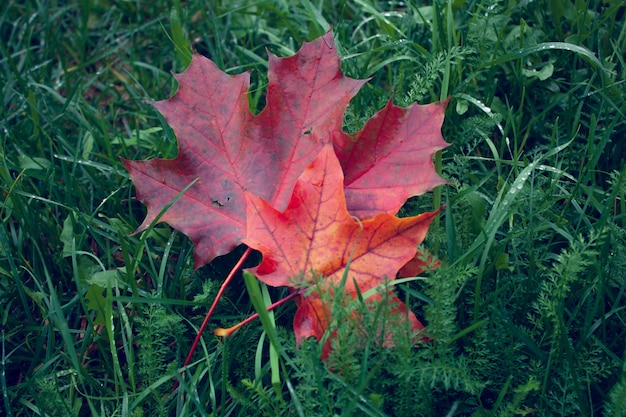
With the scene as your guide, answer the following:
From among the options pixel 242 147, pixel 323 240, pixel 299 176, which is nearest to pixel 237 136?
pixel 242 147

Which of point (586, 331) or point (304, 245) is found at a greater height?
point (304, 245)

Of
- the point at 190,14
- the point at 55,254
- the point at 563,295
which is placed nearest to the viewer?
the point at 563,295

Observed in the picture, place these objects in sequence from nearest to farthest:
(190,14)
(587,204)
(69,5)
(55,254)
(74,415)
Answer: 1. (74,415)
2. (587,204)
3. (55,254)
4. (190,14)
5. (69,5)

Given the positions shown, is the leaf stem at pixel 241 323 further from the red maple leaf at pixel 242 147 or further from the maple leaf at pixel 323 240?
the red maple leaf at pixel 242 147

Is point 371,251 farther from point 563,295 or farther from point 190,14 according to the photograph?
point 190,14

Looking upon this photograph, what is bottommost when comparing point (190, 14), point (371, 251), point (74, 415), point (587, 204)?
point (74, 415)

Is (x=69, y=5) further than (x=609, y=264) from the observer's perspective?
Yes

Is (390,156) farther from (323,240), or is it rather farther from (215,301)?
(215,301)

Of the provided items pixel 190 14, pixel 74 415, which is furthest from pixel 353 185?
pixel 190 14
